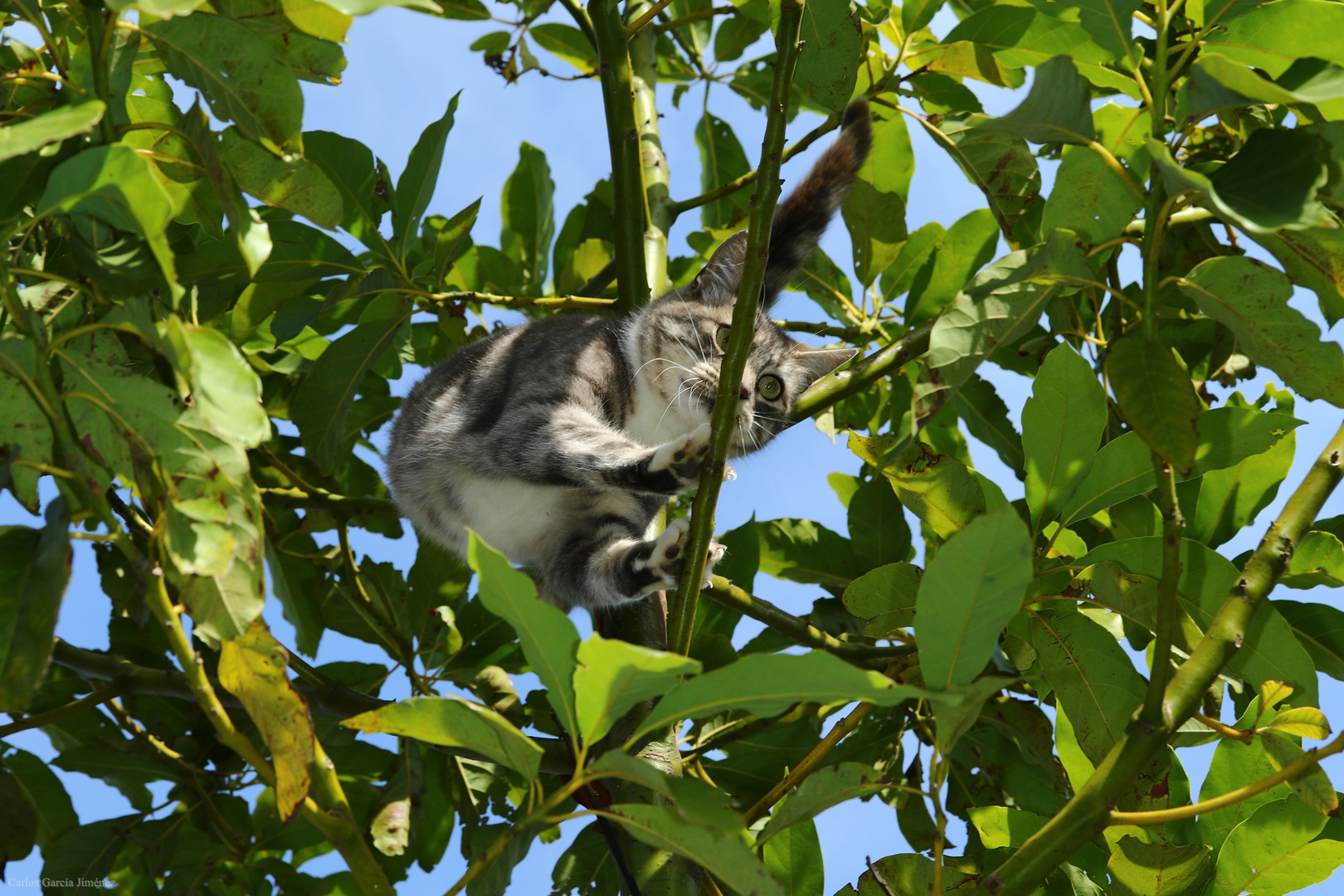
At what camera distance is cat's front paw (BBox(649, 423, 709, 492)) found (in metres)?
2.13

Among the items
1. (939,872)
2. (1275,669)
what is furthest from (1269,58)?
(939,872)

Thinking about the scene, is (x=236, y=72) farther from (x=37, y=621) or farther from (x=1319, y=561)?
(x=1319, y=561)

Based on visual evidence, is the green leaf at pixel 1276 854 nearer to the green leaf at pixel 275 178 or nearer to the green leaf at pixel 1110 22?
the green leaf at pixel 1110 22

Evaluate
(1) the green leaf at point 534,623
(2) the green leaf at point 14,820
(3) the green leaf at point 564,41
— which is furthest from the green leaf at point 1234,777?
(3) the green leaf at point 564,41

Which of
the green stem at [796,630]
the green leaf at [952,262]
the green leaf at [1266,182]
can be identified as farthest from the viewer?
the green leaf at [952,262]

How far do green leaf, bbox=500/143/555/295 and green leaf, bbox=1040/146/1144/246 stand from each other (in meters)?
2.02

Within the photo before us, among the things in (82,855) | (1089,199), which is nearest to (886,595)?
(1089,199)

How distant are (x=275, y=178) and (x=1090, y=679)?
5.03ft

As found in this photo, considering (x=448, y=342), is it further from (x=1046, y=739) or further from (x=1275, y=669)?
(x=1275, y=669)

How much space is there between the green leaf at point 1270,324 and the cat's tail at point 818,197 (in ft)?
3.54

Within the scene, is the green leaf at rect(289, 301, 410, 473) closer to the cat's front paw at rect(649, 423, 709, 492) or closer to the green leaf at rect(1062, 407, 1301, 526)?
the cat's front paw at rect(649, 423, 709, 492)

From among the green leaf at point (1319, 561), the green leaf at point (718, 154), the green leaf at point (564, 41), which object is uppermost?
the green leaf at point (564, 41)

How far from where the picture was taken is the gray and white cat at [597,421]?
244cm

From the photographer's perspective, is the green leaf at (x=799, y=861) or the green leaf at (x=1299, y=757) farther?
the green leaf at (x=799, y=861)
